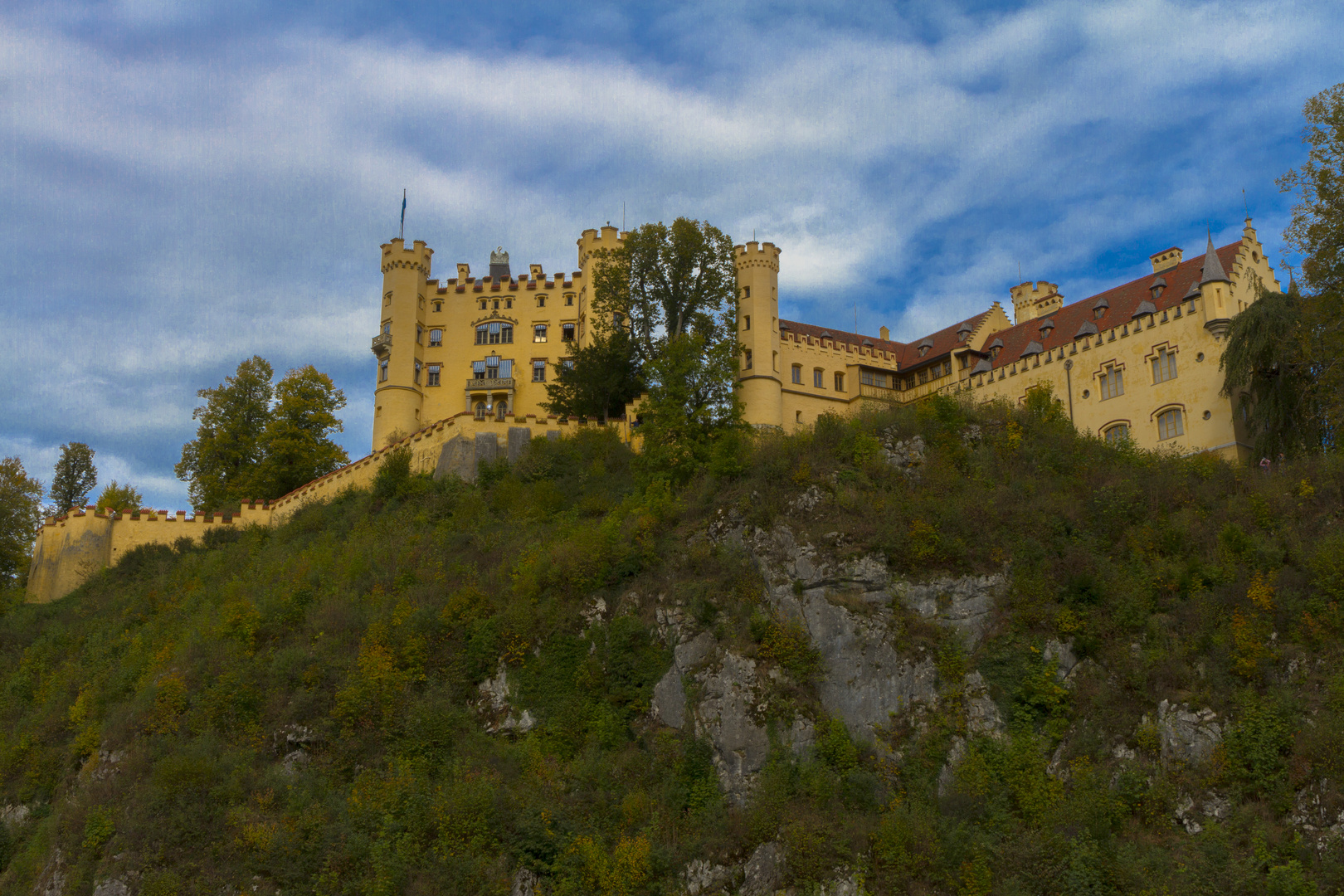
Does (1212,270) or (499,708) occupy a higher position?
(1212,270)

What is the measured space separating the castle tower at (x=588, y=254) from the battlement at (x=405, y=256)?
8493 mm

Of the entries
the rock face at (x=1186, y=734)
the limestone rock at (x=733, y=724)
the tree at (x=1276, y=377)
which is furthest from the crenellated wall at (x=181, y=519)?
the rock face at (x=1186, y=734)

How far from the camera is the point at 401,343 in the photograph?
194 ft

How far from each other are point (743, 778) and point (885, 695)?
4252 mm

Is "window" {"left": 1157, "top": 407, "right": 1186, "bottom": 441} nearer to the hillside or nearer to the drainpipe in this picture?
the drainpipe

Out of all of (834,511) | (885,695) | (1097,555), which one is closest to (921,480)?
(834,511)

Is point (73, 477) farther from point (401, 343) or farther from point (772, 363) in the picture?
point (772, 363)

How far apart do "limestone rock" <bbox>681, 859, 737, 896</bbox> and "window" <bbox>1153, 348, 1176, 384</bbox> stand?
28617 mm

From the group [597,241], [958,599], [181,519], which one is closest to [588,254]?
[597,241]

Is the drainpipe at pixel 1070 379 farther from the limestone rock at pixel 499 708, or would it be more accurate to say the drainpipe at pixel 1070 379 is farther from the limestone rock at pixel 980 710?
the limestone rock at pixel 499 708

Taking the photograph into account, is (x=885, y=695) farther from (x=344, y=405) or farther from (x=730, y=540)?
(x=344, y=405)

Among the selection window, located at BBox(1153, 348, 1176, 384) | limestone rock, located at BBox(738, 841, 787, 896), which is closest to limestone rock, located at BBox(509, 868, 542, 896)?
limestone rock, located at BBox(738, 841, 787, 896)

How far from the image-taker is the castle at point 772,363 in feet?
147

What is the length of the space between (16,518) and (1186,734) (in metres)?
52.7
